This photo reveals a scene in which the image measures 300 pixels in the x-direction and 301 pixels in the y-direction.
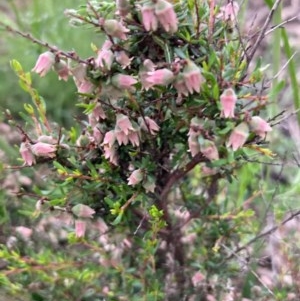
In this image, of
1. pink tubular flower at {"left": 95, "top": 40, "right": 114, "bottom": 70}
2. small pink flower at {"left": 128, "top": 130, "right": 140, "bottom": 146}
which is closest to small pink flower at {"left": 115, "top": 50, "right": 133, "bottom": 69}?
pink tubular flower at {"left": 95, "top": 40, "right": 114, "bottom": 70}

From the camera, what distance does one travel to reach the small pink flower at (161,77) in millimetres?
964

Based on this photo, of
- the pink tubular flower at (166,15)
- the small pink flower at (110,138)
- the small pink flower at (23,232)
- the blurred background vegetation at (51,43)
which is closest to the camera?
the pink tubular flower at (166,15)

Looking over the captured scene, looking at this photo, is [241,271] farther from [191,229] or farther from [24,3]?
[24,3]

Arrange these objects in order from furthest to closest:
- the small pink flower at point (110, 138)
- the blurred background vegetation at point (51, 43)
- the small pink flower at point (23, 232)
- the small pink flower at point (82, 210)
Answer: the blurred background vegetation at point (51, 43)
the small pink flower at point (23, 232)
the small pink flower at point (82, 210)
the small pink flower at point (110, 138)

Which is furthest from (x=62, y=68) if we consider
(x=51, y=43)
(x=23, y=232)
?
(x=51, y=43)

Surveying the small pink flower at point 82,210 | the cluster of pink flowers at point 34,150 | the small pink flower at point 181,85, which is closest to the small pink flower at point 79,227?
the small pink flower at point 82,210

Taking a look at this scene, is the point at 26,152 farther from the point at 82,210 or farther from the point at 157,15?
the point at 157,15

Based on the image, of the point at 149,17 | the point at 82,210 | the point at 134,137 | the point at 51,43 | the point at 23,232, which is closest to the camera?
the point at 149,17

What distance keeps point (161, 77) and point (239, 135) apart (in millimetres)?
144

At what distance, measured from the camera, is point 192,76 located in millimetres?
963

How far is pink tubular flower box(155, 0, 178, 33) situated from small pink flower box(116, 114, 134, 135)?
0.15 meters

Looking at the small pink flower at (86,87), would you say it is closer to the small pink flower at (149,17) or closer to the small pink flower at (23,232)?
the small pink flower at (149,17)

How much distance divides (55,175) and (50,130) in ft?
0.30

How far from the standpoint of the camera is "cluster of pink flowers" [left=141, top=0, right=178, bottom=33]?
3.11ft
